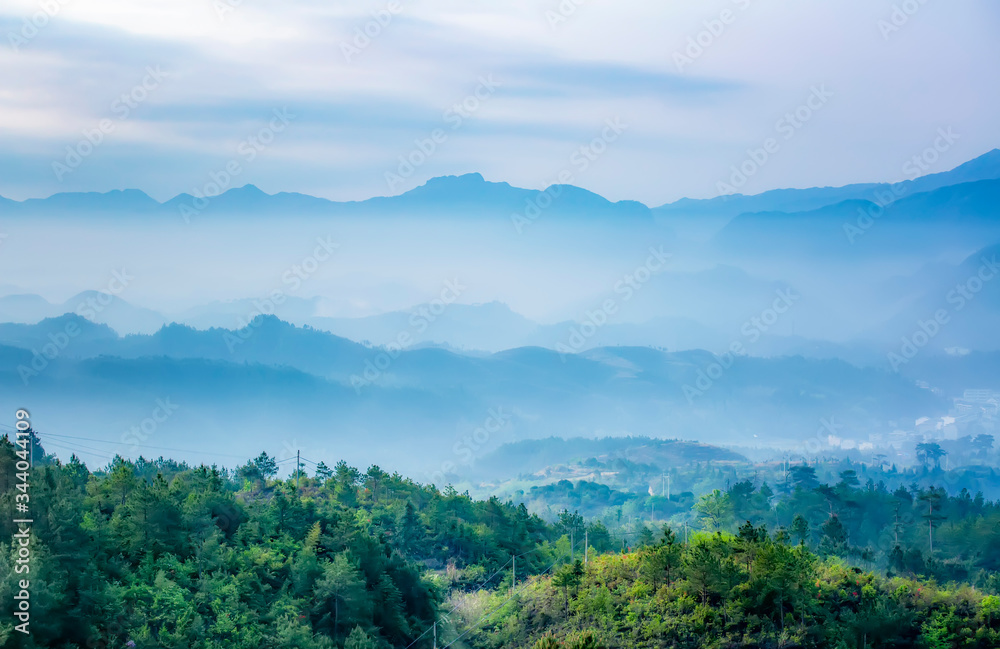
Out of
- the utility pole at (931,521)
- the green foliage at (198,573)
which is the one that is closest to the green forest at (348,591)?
the green foliage at (198,573)

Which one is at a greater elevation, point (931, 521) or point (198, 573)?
point (931, 521)

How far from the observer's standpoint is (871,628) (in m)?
41.9

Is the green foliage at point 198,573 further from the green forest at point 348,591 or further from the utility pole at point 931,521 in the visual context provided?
the utility pole at point 931,521

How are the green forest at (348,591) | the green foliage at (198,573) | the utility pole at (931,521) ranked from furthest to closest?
the utility pole at (931,521)
the green forest at (348,591)
the green foliage at (198,573)

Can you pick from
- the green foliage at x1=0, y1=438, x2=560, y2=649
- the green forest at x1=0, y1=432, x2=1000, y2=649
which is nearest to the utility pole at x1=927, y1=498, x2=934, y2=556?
the green forest at x1=0, y1=432, x2=1000, y2=649

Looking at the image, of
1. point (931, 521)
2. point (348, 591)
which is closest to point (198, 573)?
point (348, 591)

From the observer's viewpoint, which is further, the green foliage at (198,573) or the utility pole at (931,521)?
the utility pole at (931,521)

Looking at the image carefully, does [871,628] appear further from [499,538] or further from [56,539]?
[56,539]

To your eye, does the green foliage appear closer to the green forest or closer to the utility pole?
the green forest

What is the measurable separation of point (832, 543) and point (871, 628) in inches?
1614

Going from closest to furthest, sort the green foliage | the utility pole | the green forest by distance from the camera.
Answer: the green foliage
the green forest
the utility pole

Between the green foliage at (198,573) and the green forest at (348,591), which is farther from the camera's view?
the green forest at (348,591)

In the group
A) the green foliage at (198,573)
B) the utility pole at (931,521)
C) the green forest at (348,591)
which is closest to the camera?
the green foliage at (198,573)

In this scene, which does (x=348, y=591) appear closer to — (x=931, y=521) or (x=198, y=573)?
(x=198, y=573)
